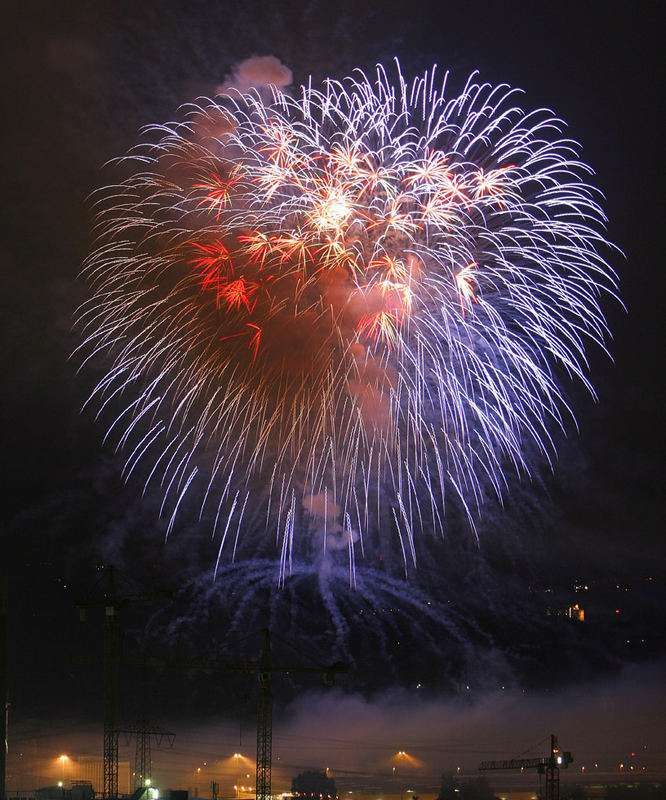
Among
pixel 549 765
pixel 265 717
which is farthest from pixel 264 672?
pixel 549 765

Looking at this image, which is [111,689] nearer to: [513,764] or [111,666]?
[111,666]

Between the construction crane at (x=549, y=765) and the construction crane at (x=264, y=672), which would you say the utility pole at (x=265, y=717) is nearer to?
the construction crane at (x=264, y=672)

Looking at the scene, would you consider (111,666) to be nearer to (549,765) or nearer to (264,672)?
(264,672)

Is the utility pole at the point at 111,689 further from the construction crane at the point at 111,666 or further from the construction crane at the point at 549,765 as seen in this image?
the construction crane at the point at 549,765

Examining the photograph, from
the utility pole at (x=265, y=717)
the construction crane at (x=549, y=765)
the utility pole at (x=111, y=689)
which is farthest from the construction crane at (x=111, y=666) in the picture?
the construction crane at (x=549, y=765)

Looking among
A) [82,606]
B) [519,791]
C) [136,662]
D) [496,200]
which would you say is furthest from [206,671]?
[519,791]

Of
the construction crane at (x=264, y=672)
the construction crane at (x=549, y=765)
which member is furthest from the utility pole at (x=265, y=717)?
the construction crane at (x=549, y=765)

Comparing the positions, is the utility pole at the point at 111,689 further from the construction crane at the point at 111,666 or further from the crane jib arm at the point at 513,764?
the crane jib arm at the point at 513,764

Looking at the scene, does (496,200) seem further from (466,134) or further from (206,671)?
(206,671)
